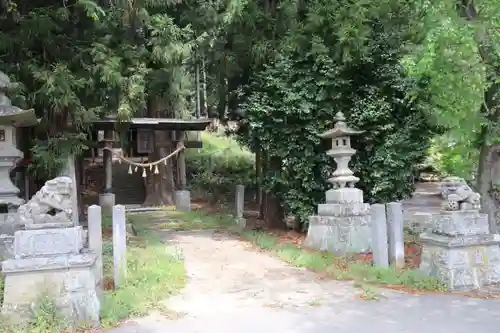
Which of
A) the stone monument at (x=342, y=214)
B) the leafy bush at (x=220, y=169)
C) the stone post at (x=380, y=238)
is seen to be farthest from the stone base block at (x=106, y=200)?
the stone post at (x=380, y=238)

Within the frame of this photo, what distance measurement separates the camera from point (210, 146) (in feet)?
103

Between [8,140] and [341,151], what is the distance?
23.3 feet

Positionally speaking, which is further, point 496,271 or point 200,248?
point 200,248

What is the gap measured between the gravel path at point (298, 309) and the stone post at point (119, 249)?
3.50ft

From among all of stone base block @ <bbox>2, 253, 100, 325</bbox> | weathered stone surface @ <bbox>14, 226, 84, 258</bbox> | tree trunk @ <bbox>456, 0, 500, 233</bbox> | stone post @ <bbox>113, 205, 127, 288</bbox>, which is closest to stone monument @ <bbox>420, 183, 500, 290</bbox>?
tree trunk @ <bbox>456, 0, 500, 233</bbox>

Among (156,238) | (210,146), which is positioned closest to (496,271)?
(156,238)

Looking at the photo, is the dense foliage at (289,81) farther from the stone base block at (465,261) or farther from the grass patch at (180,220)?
the grass patch at (180,220)

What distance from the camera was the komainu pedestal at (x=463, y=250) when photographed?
761 centimetres

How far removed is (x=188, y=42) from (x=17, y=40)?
5.26m

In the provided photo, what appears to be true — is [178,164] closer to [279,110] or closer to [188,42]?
[188,42]

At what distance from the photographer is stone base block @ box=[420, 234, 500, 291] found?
7598mm

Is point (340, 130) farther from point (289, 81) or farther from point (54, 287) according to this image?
point (54, 287)

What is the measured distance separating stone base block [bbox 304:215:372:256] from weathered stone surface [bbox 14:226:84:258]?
238 inches

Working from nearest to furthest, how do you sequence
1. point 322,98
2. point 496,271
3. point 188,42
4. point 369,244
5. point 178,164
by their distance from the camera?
point 496,271, point 369,244, point 322,98, point 188,42, point 178,164
